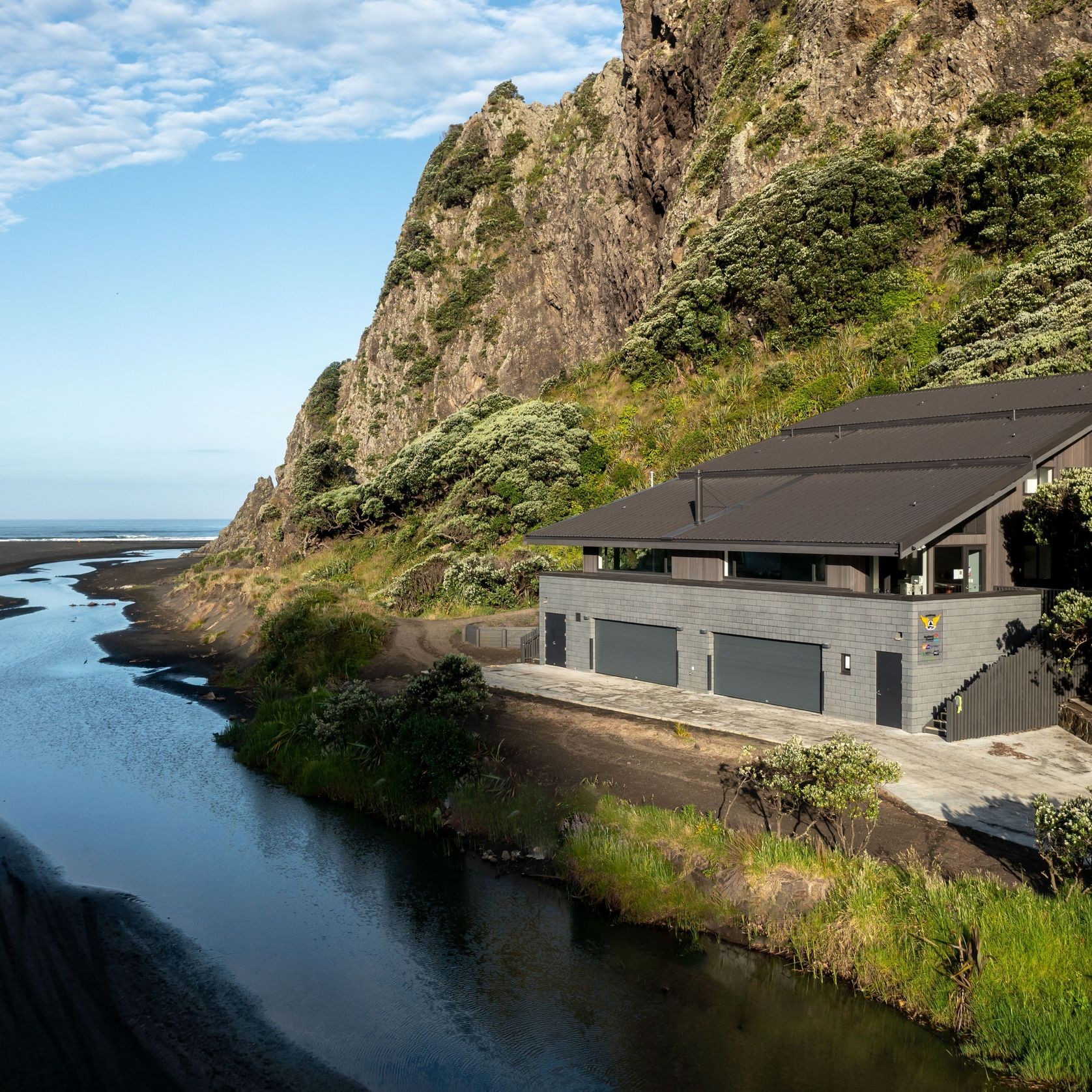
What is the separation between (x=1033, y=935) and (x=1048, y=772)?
8866mm

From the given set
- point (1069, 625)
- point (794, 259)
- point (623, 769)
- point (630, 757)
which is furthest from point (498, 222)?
point (623, 769)

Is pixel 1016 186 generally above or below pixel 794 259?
above

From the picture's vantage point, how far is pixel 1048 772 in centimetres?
2053

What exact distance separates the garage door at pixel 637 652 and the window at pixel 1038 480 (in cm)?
1178

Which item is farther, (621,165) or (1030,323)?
(621,165)

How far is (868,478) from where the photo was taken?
30.1 m

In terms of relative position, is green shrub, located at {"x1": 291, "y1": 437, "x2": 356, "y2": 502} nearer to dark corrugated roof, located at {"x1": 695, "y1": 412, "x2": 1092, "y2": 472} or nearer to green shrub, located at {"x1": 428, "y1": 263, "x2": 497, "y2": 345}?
green shrub, located at {"x1": 428, "y1": 263, "x2": 497, "y2": 345}

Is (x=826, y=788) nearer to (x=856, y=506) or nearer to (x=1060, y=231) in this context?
(x=856, y=506)

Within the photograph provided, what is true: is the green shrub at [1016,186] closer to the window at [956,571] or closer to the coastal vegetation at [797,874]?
the window at [956,571]

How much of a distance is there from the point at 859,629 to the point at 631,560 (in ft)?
38.9

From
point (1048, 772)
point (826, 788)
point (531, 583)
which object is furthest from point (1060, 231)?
point (826, 788)

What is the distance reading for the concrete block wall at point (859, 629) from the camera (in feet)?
77.7

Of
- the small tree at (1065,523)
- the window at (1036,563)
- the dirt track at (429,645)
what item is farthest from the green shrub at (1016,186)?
the dirt track at (429,645)

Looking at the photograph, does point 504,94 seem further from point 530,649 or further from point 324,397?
point 530,649
